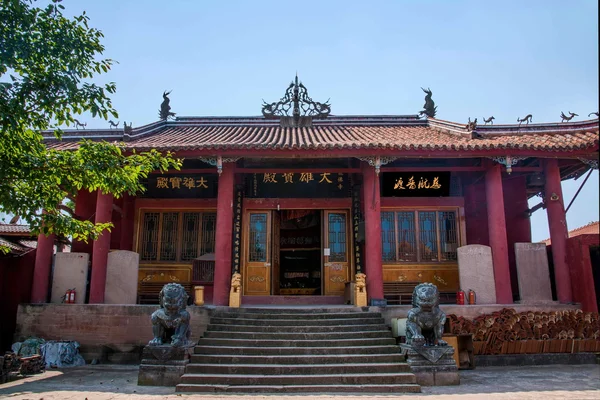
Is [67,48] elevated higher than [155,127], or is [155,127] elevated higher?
[155,127]

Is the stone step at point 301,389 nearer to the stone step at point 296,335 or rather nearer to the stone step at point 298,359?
the stone step at point 298,359

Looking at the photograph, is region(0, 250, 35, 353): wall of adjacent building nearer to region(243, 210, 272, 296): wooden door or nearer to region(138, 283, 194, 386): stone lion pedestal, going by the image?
region(243, 210, 272, 296): wooden door

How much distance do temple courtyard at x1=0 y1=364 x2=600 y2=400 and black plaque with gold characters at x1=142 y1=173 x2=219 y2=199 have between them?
15.4 ft

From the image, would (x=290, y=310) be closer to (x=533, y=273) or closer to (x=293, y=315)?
(x=293, y=315)

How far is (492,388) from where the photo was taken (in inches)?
245

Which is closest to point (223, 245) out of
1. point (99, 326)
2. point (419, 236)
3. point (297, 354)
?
point (99, 326)

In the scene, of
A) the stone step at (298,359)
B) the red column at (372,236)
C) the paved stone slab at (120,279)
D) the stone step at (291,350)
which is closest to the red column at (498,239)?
the red column at (372,236)

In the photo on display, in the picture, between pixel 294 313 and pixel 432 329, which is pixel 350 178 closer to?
pixel 294 313

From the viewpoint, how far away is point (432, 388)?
637 cm

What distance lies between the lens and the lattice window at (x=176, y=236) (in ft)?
37.1

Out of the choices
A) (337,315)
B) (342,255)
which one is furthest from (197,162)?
(337,315)

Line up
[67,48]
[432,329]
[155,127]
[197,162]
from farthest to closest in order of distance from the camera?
[155,127] < [197,162] < [432,329] < [67,48]

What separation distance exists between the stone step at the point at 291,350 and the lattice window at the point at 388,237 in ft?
13.3

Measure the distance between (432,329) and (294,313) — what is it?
2.46 m
